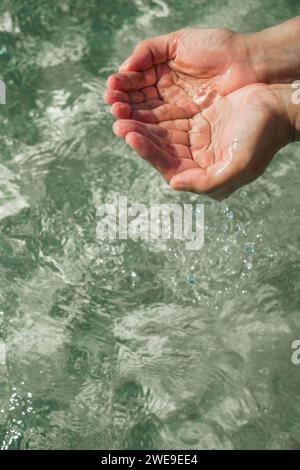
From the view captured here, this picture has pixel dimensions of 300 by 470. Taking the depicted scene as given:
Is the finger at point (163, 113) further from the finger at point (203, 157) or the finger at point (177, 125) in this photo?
the finger at point (203, 157)

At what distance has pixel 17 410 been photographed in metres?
2.53

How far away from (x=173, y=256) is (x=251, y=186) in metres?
0.46

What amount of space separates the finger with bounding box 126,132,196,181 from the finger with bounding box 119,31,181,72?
0.35m

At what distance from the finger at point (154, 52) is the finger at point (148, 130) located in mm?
240

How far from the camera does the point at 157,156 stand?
2.12m

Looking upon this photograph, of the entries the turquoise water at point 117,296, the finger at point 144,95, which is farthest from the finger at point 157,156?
the turquoise water at point 117,296

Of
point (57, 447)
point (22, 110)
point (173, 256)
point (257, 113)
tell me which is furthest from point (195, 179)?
point (22, 110)

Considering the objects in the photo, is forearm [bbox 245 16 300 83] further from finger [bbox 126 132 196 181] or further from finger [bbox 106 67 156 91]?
finger [bbox 126 132 196 181]

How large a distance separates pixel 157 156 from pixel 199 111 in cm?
36

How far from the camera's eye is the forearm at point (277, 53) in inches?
96.6

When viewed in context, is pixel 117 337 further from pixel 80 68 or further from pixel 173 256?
pixel 80 68

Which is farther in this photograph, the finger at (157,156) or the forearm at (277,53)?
the forearm at (277,53)

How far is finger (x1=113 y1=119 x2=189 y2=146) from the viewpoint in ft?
6.97
